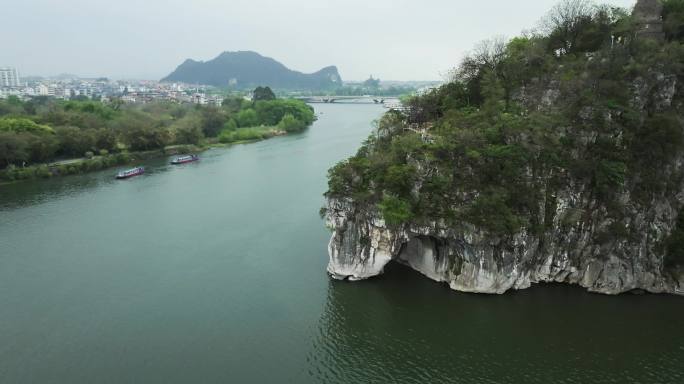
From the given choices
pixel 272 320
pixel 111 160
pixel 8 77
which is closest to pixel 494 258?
pixel 272 320

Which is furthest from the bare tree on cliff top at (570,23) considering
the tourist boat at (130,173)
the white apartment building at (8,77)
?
the white apartment building at (8,77)

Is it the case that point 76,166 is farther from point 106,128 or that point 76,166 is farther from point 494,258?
point 494,258

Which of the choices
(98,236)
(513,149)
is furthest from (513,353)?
(98,236)

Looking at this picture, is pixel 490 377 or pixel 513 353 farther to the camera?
pixel 513 353

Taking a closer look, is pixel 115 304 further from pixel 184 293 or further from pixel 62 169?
pixel 62 169

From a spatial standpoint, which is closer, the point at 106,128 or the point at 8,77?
the point at 106,128

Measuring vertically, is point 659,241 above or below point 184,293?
above
